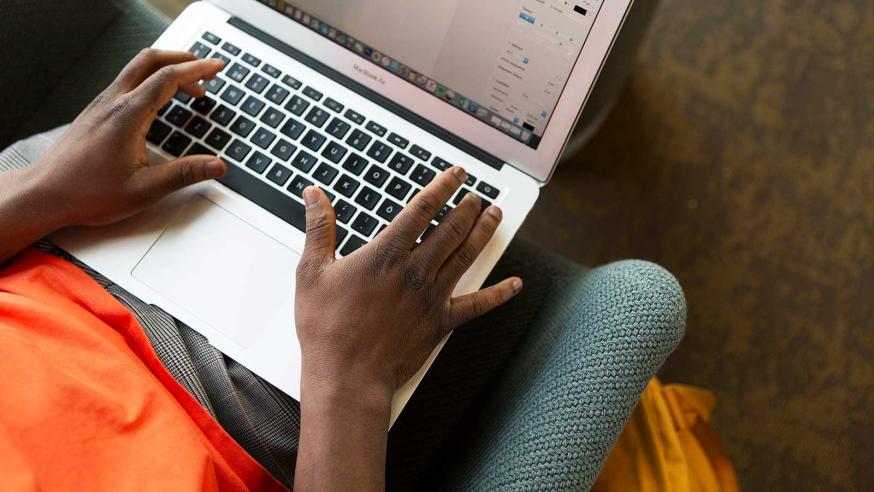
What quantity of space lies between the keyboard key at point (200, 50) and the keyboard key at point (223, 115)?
74 millimetres

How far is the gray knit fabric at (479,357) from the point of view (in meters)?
0.61

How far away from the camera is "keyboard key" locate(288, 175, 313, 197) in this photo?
0.69 m

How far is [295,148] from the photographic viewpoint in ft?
2.31

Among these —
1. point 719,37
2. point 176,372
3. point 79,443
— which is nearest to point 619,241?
point 719,37

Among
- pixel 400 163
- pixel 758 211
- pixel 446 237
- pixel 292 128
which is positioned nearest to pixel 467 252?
pixel 446 237

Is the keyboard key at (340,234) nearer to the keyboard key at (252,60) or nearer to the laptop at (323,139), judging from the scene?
the laptop at (323,139)

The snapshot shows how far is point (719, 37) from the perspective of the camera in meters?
1.21

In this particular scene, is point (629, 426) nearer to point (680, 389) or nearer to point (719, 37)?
point (680, 389)

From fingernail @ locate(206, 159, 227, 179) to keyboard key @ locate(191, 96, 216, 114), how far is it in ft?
0.28

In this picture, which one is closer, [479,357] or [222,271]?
[222,271]

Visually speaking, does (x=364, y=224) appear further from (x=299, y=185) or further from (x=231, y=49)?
(x=231, y=49)

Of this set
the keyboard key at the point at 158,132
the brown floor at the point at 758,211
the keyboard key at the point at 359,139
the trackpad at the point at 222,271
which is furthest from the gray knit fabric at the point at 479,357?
the brown floor at the point at 758,211

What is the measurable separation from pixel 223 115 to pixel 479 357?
409 millimetres

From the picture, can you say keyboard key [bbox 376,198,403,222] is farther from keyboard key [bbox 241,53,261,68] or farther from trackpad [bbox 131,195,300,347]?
keyboard key [bbox 241,53,261,68]
